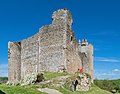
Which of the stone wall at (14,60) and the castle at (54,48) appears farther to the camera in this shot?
the stone wall at (14,60)

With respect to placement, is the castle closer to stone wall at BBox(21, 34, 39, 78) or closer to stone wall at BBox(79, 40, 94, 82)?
stone wall at BBox(21, 34, 39, 78)

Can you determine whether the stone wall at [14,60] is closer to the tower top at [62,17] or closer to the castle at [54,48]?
the castle at [54,48]

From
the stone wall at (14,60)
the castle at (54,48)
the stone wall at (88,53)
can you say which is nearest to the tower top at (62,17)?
the castle at (54,48)

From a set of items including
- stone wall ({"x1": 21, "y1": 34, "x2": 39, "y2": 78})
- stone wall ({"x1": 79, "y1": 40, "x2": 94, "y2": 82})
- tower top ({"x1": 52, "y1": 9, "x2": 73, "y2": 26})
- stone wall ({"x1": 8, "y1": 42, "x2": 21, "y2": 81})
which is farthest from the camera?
stone wall ({"x1": 79, "y1": 40, "x2": 94, "y2": 82})

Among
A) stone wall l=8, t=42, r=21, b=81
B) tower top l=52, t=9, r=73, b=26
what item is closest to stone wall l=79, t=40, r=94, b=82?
stone wall l=8, t=42, r=21, b=81

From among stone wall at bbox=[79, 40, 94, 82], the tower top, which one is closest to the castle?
the tower top

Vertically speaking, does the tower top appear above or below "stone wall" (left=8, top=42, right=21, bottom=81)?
above

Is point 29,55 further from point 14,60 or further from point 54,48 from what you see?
point 54,48

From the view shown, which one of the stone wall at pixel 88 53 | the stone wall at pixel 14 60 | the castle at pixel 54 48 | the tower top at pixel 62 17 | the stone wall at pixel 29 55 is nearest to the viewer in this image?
the castle at pixel 54 48

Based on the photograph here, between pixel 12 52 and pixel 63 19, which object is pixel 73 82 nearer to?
pixel 63 19

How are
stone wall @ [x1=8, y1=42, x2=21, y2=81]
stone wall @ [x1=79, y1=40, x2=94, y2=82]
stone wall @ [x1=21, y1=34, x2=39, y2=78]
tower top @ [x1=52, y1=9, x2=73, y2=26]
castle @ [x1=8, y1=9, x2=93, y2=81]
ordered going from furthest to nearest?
stone wall @ [x1=79, y1=40, x2=94, y2=82] < stone wall @ [x1=8, y1=42, x2=21, y2=81] < stone wall @ [x1=21, y1=34, x2=39, y2=78] < tower top @ [x1=52, y1=9, x2=73, y2=26] < castle @ [x1=8, y1=9, x2=93, y2=81]

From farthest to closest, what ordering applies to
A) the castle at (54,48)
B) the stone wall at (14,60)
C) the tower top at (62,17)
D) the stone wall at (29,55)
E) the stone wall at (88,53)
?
the stone wall at (88,53) → the stone wall at (14,60) → the stone wall at (29,55) → the tower top at (62,17) → the castle at (54,48)

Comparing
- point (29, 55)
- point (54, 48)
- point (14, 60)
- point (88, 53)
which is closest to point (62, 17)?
point (54, 48)

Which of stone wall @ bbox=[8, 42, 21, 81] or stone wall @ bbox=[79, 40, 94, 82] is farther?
stone wall @ bbox=[79, 40, 94, 82]
